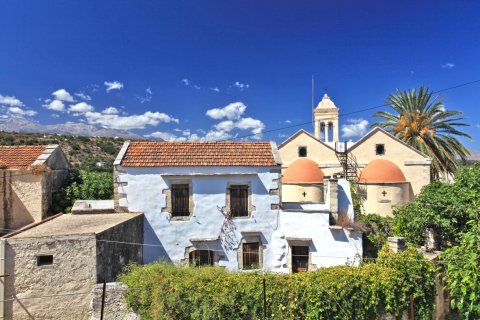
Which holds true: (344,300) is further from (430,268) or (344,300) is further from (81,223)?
(81,223)

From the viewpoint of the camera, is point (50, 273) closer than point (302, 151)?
Yes

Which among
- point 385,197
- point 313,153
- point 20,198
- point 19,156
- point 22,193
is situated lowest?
point 385,197

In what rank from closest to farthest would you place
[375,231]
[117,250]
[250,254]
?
[117,250] → [250,254] → [375,231]

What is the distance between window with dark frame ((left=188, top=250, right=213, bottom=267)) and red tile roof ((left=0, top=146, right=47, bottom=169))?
833cm

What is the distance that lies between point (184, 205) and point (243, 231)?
2922 millimetres

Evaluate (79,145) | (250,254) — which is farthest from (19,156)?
(79,145)

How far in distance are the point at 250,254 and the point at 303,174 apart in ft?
26.9

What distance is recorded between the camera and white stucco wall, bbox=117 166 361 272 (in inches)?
523

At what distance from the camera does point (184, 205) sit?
13.6m

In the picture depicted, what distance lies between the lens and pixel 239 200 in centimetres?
1380

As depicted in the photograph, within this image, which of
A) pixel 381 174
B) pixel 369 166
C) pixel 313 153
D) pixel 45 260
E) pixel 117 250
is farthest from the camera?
pixel 313 153

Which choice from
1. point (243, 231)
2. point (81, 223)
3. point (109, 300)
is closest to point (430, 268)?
point (243, 231)

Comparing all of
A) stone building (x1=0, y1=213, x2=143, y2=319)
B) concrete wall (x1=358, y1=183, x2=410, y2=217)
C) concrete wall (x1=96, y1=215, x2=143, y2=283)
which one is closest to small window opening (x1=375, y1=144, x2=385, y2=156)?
concrete wall (x1=358, y1=183, x2=410, y2=217)

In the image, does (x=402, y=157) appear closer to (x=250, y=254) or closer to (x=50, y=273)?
(x=250, y=254)
